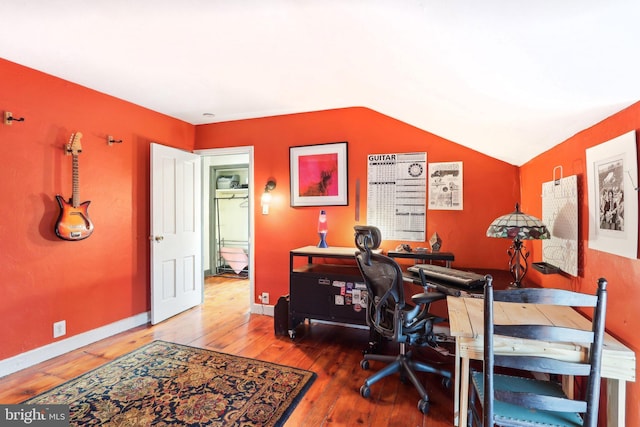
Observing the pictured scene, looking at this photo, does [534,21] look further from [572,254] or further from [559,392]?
[559,392]

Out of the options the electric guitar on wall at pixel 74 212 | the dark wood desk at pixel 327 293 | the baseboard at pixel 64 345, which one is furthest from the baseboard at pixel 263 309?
the electric guitar on wall at pixel 74 212

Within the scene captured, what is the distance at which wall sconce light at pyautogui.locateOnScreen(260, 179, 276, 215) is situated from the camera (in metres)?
3.51

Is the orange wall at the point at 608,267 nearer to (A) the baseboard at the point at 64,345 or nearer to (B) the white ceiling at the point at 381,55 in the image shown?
(B) the white ceiling at the point at 381,55

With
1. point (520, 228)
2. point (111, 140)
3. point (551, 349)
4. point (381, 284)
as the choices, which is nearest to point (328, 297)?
point (381, 284)

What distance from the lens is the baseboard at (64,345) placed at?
227 cm

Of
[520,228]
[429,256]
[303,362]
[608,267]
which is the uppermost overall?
[520,228]

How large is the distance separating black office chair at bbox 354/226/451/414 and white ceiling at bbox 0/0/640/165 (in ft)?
3.43

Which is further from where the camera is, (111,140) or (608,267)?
(111,140)

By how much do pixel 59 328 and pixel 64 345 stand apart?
158mm

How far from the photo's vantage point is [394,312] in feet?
6.42

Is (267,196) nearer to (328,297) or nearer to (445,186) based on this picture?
(328,297)

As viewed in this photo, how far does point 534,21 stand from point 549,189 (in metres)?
1.39

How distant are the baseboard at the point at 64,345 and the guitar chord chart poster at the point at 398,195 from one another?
8.96 ft

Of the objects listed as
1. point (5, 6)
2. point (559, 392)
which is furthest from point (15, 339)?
point (559, 392)
